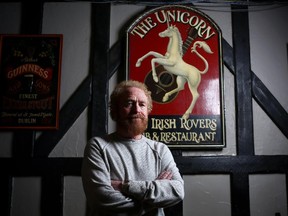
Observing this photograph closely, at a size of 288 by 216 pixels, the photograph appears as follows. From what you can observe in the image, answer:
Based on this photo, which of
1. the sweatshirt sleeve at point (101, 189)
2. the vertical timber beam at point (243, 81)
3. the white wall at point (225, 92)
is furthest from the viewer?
the vertical timber beam at point (243, 81)

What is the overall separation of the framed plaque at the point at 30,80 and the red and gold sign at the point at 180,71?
843mm

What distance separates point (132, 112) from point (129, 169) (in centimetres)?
42

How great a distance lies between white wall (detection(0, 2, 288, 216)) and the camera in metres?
3.23

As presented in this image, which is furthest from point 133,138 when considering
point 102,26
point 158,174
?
point 102,26

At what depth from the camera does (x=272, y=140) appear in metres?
3.39

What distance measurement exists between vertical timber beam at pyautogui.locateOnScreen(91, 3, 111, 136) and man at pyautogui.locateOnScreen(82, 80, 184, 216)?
0.90 m

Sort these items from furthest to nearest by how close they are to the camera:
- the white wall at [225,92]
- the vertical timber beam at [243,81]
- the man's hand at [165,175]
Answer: the vertical timber beam at [243,81], the white wall at [225,92], the man's hand at [165,175]

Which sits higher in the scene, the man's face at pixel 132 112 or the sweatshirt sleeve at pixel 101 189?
the man's face at pixel 132 112

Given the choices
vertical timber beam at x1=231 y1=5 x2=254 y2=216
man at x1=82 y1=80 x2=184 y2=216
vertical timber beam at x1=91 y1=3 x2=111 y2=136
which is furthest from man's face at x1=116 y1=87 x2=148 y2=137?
vertical timber beam at x1=231 y1=5 x2=254 y2=216

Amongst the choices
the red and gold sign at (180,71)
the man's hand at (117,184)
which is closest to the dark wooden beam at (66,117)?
the red and gold sign at (180,71)

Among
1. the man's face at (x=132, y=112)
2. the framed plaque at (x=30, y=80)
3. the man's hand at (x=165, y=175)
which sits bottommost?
the man's hand at (x=165, y=175)

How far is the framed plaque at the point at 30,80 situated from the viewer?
131 inches

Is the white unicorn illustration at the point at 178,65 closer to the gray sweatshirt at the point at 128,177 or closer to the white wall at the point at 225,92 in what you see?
the white wall at the point at 225,92

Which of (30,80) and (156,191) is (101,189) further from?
(30,80)
